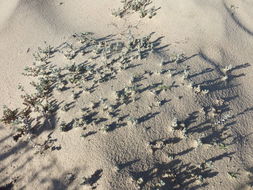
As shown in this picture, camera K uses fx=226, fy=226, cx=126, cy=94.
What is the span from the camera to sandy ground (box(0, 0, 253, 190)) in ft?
25.2

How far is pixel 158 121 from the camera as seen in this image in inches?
335

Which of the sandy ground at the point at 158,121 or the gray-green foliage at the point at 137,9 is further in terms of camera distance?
the gray-green foliage at the point at 137,9

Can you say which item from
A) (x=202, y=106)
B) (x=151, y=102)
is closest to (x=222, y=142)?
(x=202, y=106)

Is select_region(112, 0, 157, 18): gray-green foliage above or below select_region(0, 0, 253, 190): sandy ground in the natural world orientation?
above

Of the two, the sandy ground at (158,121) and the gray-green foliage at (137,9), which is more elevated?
the gray-green foliage at (137,9)

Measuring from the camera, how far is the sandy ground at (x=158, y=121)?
7672mm

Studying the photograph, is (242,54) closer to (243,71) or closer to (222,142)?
(243,71)

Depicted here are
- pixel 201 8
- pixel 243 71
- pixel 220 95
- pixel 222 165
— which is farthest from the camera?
pixel 201 8

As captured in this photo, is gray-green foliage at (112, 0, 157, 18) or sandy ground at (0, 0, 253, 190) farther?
gray-green foliage at (112, 0, 157, 18)

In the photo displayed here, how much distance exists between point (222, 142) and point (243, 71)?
4.39 m

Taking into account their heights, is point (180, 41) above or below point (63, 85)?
above

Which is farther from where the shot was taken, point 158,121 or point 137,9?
point 137,9

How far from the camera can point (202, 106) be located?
9102 millimetres

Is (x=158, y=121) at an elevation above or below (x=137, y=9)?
below
